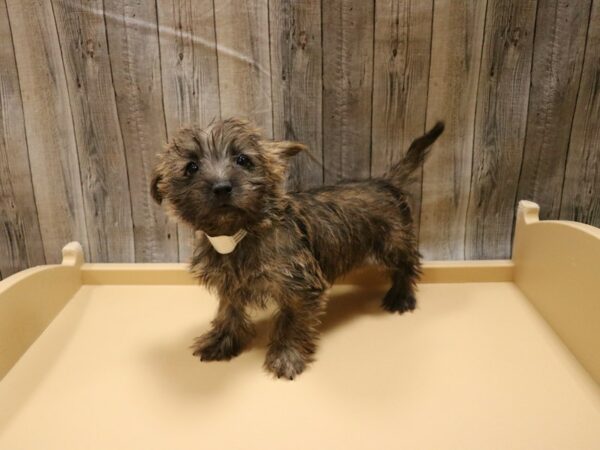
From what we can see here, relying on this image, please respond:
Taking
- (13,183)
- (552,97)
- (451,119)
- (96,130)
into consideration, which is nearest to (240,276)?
(96,130)

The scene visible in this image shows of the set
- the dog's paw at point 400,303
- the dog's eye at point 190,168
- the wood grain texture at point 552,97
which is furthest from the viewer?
the dog's paw at point 400,303

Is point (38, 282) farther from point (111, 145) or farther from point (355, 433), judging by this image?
point (355, 433)

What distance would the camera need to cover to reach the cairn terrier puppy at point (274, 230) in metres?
1.48

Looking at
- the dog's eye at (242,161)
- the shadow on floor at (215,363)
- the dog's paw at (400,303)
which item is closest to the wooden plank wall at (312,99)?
the dog's paw at (400,303)

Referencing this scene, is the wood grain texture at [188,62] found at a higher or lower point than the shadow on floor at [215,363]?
higher

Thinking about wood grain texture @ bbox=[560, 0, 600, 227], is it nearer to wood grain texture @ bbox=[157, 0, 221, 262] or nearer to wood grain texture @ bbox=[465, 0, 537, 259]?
wood grain texture @ bbox=[465, 0, 537, 259]

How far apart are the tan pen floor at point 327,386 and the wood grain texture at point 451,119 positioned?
Result: 0.28 metres

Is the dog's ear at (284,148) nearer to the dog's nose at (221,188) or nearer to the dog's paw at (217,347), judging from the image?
the dog's nose at (221,188)

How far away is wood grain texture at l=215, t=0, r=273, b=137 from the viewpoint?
190cm

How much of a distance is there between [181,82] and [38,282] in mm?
891

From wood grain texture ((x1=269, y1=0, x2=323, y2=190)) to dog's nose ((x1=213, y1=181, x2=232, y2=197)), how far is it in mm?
696

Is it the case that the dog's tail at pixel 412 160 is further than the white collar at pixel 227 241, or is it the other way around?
the dog's tail at pixel 412 160

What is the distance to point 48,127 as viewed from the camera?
206cm

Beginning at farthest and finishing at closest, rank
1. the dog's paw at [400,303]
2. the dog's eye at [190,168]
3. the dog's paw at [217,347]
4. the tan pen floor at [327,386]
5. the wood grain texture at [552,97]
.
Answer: the dog's paw at [400,303] < the wood grain texture at [552,97] < the dog's paw at [217,347] < the dog's eye at [190,168] < the tan pen floor at [327,386]
